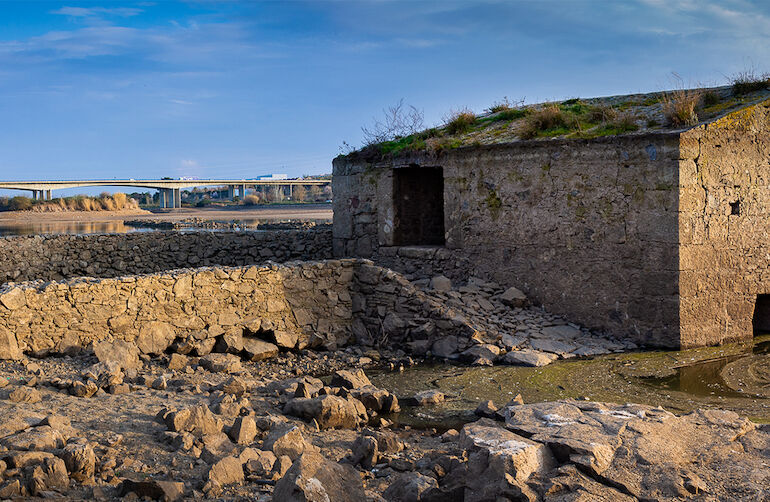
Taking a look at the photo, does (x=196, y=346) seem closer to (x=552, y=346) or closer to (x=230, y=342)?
(x=230, y=342)

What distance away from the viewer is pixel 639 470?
4805mm

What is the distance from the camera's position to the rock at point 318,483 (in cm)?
410

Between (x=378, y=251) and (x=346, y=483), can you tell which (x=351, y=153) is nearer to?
(x=378, y=251)

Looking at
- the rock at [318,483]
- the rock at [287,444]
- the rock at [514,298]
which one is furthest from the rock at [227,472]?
the rock at [514,298]

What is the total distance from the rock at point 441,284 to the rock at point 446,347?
135 cm

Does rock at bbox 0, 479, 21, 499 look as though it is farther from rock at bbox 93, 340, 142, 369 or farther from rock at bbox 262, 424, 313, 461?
rock at bbox 93, 340, 142, 369

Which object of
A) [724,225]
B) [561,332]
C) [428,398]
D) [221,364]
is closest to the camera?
[428,398]

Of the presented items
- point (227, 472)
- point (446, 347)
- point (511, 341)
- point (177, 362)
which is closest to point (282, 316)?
point (177, 362)

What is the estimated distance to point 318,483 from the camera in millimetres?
4180

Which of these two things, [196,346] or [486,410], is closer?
[486,410]

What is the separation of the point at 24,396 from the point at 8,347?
7.12 feet

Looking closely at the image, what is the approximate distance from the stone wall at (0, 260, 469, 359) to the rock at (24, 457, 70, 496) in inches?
167

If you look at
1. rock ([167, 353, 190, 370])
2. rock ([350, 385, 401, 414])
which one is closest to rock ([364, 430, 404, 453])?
rock ([350, 385, 401, 414])

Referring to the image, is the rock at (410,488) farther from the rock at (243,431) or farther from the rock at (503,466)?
the rock at (243,431)
